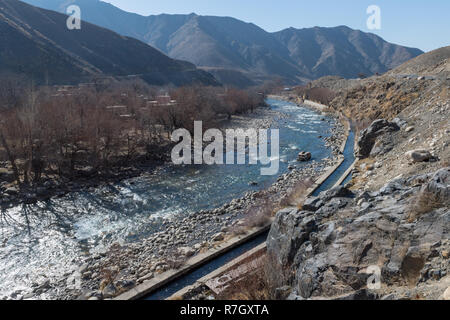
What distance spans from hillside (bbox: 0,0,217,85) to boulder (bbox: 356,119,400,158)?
5298 centimetres

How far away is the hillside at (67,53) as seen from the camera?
188 feet

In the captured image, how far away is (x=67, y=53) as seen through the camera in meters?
69.9

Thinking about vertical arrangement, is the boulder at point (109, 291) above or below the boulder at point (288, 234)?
below

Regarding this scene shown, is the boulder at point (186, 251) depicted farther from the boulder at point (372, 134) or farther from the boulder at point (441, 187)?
the boulder at point (372, 134)

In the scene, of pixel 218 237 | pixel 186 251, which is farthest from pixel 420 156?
pixel 186 251

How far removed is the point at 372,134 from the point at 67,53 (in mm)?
70546

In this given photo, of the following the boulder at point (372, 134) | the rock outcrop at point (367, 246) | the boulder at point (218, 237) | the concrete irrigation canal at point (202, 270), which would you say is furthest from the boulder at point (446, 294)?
the boulder at point (372, 134)

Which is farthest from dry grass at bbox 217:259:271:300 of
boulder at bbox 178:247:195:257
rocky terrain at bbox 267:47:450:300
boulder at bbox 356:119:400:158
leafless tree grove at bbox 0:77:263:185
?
leafless tree grove at bbox 0:77:263:185

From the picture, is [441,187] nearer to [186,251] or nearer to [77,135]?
[186,251]

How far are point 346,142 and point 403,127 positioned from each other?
11616 mm

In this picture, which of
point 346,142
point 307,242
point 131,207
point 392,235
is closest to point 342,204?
point 307,242

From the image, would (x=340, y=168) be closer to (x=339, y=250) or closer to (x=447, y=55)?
(x=339, y=250)

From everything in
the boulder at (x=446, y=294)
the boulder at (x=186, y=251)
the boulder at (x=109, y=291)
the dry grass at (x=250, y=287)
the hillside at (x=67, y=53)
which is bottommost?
the boulder at (x=109, y=291)

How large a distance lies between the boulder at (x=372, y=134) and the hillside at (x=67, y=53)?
5298cm
